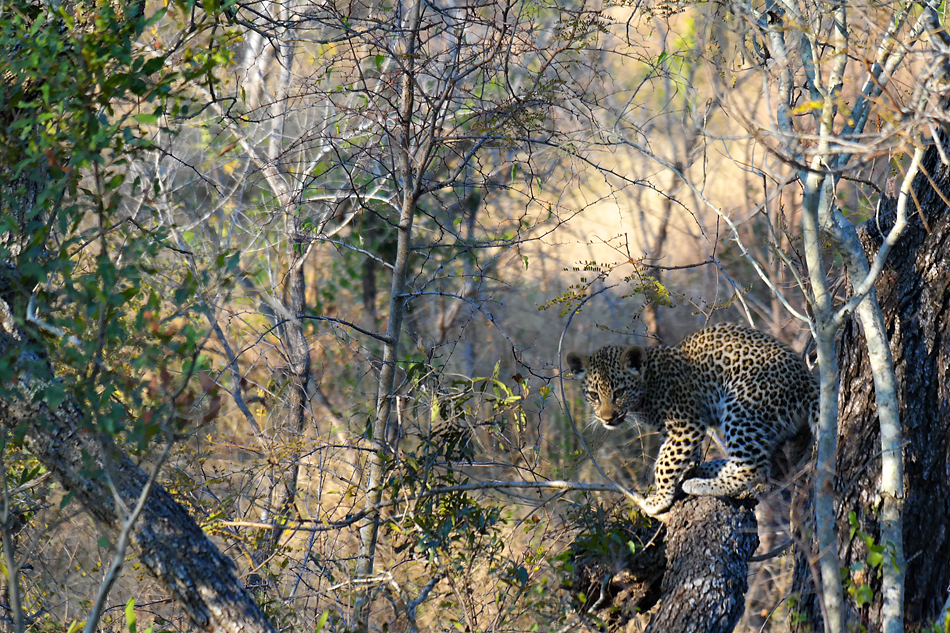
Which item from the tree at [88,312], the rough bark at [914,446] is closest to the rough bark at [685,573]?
the rough bark at [914,446]

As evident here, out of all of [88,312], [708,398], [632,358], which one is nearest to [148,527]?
[88,312]

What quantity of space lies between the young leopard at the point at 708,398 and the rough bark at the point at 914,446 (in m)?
0.72

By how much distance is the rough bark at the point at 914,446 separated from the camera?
3740 mm

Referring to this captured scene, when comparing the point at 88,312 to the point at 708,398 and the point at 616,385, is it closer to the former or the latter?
the point at 616,385

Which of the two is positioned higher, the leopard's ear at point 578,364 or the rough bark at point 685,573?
the leopard's ear at point 578,364

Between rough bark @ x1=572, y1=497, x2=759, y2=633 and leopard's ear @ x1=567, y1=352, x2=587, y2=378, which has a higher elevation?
leopard's ear @ x1=567, y1=352, x2=587, y2=378

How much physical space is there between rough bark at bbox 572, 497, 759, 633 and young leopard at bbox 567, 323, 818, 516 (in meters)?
0.19

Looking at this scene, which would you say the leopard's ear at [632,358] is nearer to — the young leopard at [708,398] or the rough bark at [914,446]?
the young leopard at [708,398]

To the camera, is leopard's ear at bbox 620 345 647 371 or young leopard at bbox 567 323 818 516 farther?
leopard's ear at bbox 620 345 647 371

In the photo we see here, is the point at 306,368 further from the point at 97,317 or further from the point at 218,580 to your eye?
the point at 97,317

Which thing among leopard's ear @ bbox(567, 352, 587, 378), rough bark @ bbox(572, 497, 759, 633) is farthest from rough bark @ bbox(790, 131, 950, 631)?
leopard's ear @ bbox(567, 352, 587, 378)

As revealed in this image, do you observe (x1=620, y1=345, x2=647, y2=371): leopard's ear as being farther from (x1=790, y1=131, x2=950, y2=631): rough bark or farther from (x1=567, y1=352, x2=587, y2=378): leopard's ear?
(x1=790, y1=131, x2=950, y2=631): rough bark

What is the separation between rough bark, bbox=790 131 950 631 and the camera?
3.74m

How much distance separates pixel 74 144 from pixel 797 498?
3.62m
